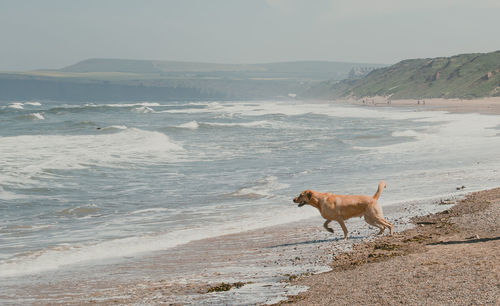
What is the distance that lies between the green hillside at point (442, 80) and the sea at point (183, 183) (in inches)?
2641

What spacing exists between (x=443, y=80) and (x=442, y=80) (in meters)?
0.33

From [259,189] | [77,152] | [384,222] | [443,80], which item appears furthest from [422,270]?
[443,80]

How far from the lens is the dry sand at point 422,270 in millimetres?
6027

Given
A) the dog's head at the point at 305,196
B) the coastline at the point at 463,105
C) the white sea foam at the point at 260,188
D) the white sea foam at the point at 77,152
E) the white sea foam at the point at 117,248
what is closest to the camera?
the white sea foam at the point at 117,248

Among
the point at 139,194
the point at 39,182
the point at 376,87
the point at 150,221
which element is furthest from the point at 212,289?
the point at 376,87

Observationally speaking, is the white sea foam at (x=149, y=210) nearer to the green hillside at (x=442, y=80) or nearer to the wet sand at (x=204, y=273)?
the wet sand at (x=204, y=273)

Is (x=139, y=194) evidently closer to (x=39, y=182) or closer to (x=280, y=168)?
(x=39, y=182)

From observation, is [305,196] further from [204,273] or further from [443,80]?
[443,80]

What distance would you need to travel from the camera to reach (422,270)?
7.02 meters

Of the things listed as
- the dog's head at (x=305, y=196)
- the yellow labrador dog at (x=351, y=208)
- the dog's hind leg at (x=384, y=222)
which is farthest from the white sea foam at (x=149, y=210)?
the dog's hind leg at (x=384, y=222)

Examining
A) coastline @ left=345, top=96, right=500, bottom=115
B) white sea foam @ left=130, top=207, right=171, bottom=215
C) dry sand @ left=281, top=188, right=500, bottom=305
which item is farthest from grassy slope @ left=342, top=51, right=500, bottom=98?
dry sand @ left=281, top=188, right=500, bottom=305

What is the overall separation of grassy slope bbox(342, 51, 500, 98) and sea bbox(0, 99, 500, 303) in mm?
68017

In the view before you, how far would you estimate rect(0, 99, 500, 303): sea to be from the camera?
461 inches

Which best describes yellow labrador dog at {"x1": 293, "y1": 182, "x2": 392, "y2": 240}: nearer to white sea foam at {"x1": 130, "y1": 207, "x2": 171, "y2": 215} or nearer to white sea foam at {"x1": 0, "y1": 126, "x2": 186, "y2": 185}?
white sea foam at {"x1": 130, "y1": 207, "x2": 171, "y2": 215}
